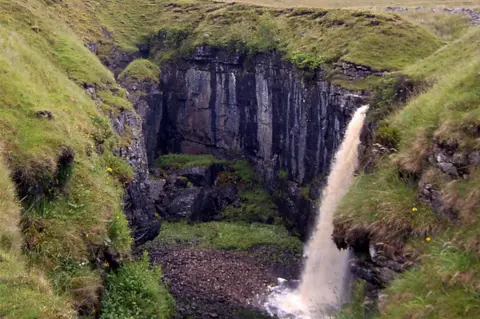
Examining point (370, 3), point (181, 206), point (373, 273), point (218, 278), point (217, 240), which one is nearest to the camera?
point (373, 273)

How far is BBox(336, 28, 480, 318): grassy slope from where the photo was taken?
11227 millimetres

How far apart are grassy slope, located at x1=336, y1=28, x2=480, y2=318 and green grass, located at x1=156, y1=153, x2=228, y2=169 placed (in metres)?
29.1

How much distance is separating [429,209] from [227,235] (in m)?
25.6

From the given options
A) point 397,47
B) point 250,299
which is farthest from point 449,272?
point 397,47

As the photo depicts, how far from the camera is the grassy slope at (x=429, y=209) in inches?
442

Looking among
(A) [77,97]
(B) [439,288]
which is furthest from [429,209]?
(A) [77,97]

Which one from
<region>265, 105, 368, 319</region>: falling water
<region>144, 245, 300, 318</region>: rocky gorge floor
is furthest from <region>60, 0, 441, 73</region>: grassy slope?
<region>144, 245, 300, 318</region>: rocky gorge floor

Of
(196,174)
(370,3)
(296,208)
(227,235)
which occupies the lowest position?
(227,235)

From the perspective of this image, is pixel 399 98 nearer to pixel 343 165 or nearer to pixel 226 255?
pixel 343 165

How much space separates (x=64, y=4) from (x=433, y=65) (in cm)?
3008

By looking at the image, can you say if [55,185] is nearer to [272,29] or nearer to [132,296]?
[132,296]

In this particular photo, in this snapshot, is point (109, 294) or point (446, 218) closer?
point (446, 218)

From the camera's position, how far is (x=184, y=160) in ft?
153

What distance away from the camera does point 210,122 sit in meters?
47.3
